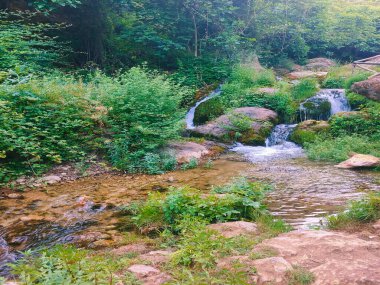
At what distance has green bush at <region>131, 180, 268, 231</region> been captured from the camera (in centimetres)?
414

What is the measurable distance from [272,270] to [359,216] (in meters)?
1.85

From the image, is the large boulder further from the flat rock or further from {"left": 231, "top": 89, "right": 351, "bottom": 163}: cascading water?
the flat rock

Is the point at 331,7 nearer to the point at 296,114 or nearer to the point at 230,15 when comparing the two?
the point at 230,15

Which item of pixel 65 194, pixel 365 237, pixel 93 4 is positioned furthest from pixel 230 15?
pixel 365 237

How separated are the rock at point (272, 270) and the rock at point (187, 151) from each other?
5674 millimetres

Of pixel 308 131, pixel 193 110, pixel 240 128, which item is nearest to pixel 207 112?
pixel 193 110

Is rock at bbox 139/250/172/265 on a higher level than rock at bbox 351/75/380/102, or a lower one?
lower

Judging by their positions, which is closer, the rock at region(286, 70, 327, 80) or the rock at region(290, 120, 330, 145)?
the rock at region(290, 120, 330, 145)

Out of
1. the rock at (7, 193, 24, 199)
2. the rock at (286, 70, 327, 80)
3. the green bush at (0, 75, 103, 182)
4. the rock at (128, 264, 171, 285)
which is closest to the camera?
the rock at (128, 264, 171, 285)

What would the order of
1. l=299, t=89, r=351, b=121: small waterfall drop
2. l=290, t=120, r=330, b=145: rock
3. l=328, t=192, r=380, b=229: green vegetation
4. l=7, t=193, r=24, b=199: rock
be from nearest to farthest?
l=328, t=192, r=380, b=229: green vegetation < l=7, t=193, r=24, b=199: rock < l=290, t=120, r=330, b=145: rock < l=299, t=89, r=351, b=121: small waterfall drop

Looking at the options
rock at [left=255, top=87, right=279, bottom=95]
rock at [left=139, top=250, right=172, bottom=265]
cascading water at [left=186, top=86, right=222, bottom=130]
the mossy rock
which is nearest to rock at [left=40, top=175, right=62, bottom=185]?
rock at [left=139, top=250, right=172, bottom=265]

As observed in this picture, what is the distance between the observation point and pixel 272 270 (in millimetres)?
2637

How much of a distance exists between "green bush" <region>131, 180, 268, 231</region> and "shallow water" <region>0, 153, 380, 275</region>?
1.55 feet

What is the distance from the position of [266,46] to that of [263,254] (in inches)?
772
